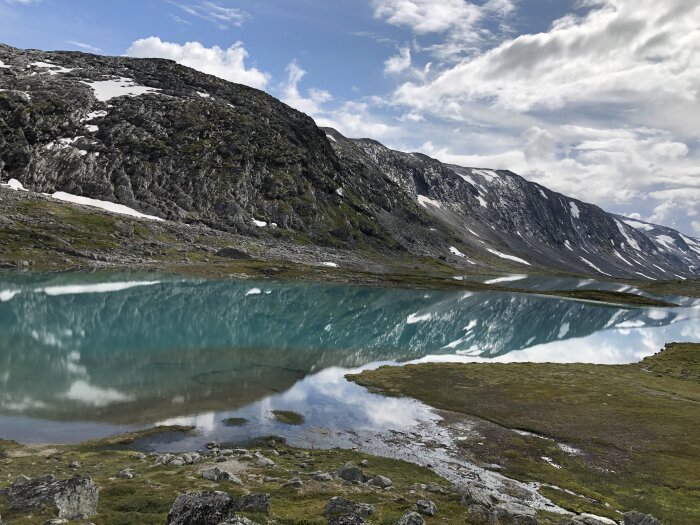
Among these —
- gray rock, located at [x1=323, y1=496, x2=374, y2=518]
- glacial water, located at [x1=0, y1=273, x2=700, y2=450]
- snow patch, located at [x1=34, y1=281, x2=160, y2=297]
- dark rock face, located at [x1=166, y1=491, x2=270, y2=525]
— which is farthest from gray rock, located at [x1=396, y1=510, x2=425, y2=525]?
snow patch, located at [x1=34, y1=281, x2=160, y2=297]

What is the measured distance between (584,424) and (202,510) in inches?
1614

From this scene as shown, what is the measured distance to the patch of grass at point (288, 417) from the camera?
1583 inches

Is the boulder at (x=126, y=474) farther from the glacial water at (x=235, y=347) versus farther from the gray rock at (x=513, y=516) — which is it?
the gray rock at (x=513, y=516)

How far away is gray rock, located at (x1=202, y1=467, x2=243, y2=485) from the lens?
2452 centimetres

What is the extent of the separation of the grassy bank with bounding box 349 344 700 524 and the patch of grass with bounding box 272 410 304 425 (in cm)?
1374

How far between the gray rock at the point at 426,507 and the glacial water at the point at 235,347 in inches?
605

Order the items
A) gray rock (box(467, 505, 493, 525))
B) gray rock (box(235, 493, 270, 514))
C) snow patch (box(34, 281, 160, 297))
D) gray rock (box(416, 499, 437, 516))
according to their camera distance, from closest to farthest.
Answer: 1. gray rock (box(235, 493, 270, 514))
2. gray rock (box(467, 505, 493, 525))
3. gray rock (box(416, 499, 437, 516))
4. snow patch (box(34, 281, 160, 297))

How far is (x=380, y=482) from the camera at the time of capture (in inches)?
1045

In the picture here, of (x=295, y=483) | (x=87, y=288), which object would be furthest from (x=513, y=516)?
(x=87, y=288)

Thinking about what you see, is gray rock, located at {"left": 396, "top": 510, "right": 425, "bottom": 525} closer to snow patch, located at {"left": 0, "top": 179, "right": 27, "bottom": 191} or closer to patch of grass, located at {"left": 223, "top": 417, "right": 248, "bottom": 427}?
patch of grass, located at {"left": 223, "top": 417, "right": 248, "bottom": 427}

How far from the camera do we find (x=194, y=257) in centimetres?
16012

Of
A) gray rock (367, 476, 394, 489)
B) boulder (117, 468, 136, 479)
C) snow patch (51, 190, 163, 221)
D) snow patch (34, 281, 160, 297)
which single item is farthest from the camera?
snow patch (51, 190, 163, 221)

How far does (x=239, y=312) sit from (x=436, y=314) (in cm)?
5034

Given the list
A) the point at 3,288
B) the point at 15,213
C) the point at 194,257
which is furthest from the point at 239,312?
the point at 15,213
